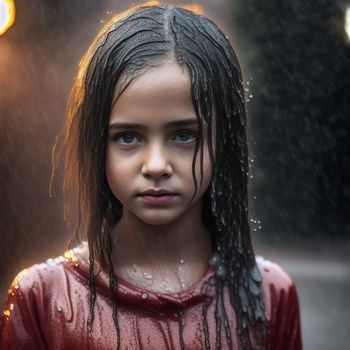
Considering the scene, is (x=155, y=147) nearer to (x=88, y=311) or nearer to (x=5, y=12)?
(x=88, y=311)

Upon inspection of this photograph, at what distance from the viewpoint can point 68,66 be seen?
9.11 m

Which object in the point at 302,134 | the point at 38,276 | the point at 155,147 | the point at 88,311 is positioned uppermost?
the point at 302,134

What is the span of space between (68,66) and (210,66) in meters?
6.76

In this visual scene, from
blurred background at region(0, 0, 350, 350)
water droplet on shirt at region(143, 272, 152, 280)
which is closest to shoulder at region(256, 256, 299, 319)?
water droplet on shirt at region(143, 272, 152, 280)

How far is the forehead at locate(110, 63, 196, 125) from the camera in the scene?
2.41 meters

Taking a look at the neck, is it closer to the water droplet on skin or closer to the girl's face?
the water droplet on skin

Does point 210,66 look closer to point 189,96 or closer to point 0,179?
point 189,96

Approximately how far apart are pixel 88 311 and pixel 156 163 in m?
0.48

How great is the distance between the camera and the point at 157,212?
2459 mm

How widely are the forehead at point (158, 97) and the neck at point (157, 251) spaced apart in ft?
1.15

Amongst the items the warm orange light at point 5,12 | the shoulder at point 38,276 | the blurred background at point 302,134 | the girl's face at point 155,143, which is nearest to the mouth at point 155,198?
the girl's face at point 155,143

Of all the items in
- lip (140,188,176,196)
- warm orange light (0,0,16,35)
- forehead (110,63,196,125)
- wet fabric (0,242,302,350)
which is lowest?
wet fabric (0,242,302,350)

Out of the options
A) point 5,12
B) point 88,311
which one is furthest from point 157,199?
point 5,12

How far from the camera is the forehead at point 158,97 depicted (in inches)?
94.8
